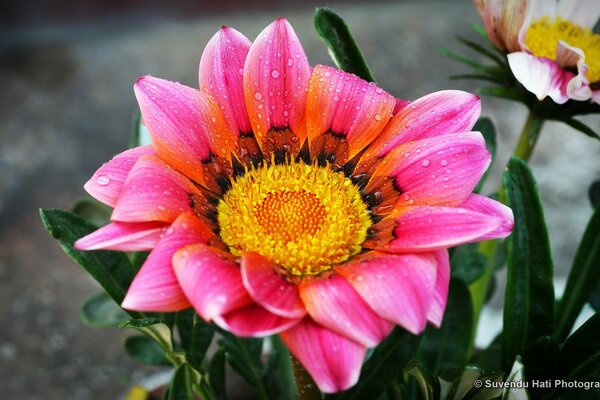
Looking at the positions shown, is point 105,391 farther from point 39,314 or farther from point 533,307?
point 533,307

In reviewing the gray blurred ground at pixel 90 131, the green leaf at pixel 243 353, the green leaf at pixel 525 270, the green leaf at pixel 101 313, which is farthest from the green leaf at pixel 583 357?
the gray blurred ground at pixel 90 131

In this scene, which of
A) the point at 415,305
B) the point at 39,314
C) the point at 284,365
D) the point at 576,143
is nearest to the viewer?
the point at 415,305

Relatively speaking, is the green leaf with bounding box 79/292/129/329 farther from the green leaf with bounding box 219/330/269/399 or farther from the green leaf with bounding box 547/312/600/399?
the green leaf with bounding box 547/312/600/399

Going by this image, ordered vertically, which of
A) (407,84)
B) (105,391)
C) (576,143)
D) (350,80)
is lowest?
(105,391)

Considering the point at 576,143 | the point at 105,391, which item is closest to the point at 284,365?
the point at 105,391

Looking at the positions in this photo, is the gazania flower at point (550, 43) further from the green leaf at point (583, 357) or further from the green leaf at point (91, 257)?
the green leaf at point (91, 257)
